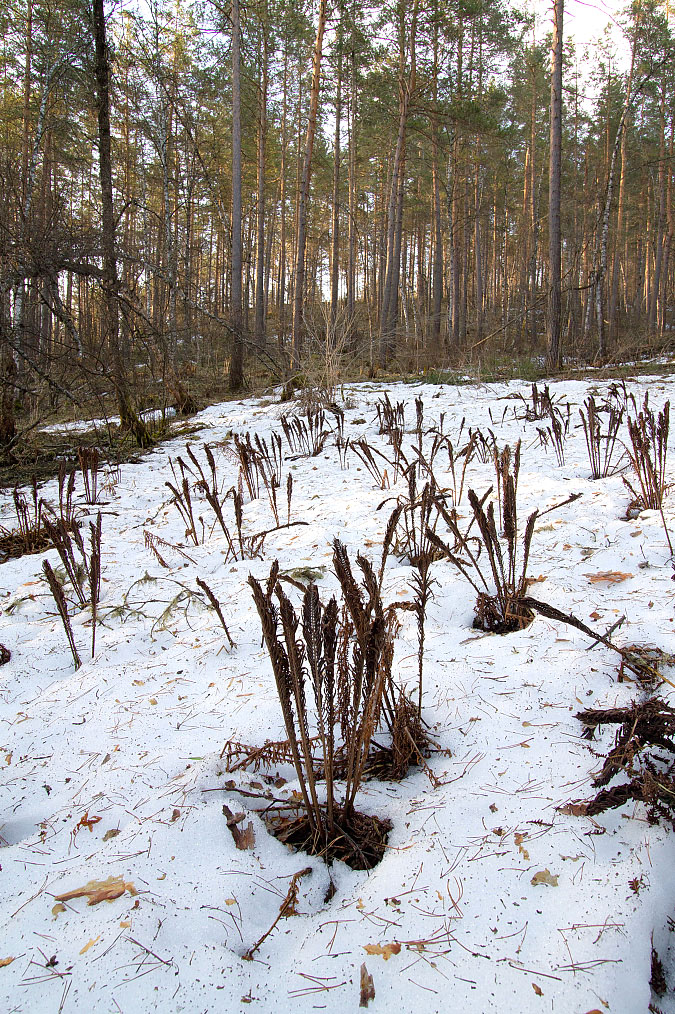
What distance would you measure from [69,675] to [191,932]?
1210 mm

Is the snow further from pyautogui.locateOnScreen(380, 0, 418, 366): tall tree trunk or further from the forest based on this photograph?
pyautogui.locateOnScreen(380, 0, 418, 366): tall tree trunk

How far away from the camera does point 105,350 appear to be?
5977mm

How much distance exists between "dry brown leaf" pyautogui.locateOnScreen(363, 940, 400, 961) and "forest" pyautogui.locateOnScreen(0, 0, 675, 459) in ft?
15.2

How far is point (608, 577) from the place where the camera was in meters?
2.10

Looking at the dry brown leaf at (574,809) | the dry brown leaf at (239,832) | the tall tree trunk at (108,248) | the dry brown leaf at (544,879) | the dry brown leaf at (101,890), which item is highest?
the tall tree trunk at (108,248)

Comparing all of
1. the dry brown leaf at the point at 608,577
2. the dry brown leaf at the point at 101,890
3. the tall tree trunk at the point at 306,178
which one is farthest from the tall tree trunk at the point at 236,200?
the dry brown leaf at the point at 101,890

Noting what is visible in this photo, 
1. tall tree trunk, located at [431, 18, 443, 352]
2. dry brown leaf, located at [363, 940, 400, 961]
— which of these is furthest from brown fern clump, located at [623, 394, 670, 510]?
tall tree trunk, located at [431, 18, 443, 352]

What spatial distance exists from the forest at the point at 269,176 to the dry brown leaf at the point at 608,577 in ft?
13.6

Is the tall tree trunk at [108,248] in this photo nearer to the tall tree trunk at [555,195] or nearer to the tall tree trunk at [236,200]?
the tall tree trunk at [236,200]

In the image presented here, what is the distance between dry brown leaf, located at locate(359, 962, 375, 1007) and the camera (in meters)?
0.80

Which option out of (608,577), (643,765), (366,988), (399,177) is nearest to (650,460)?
(608,577)

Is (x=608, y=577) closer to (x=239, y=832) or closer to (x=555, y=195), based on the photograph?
(x=239, y=832)

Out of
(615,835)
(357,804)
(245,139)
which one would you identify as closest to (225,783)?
(357,804)

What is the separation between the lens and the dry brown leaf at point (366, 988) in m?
0.80
